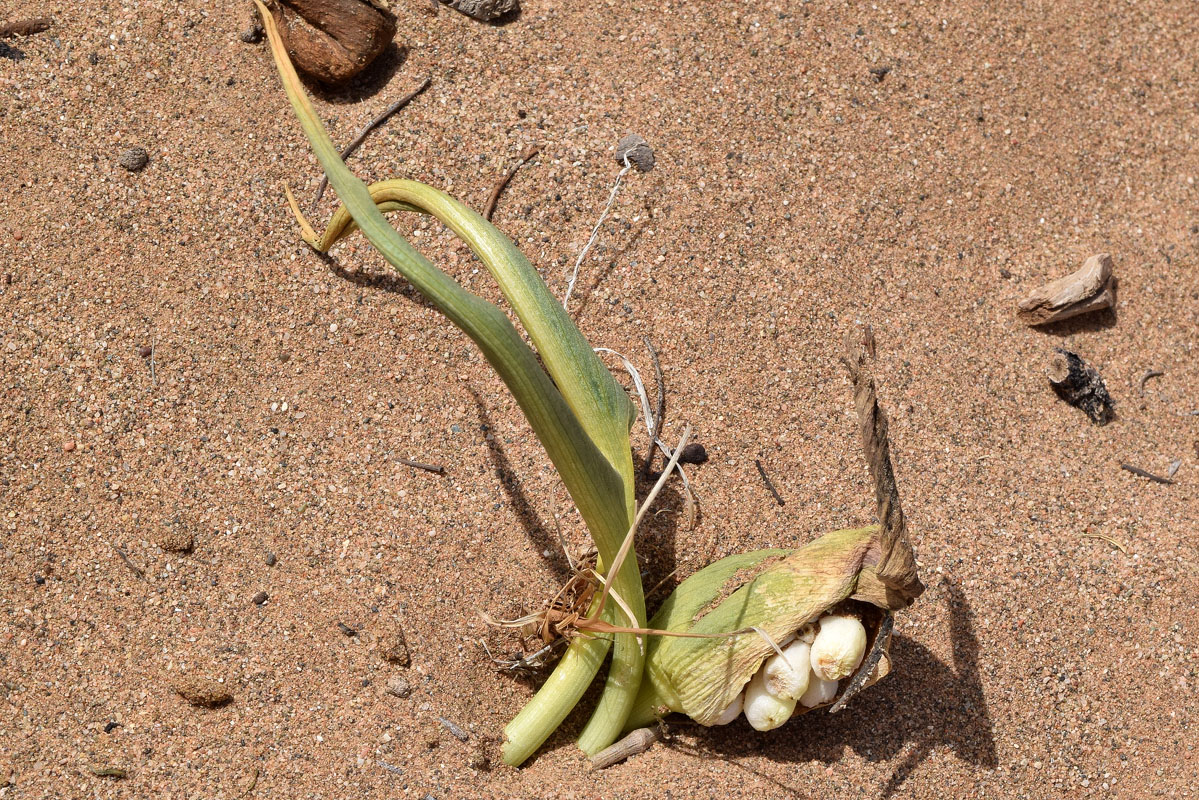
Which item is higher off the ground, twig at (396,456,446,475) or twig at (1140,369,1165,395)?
twig at (1140,369,1165,395)

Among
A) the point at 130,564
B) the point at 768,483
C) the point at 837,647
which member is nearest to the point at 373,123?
the point at 130,564

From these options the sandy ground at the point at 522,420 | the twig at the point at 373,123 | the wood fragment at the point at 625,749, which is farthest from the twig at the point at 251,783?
the twig at the point at 373,123

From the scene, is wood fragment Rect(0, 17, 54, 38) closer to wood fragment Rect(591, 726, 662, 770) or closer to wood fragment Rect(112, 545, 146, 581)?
wood fragment Rect(112, 545, 146, 581)

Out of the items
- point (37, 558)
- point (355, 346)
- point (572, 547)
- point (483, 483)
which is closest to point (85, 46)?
point (355, 346)

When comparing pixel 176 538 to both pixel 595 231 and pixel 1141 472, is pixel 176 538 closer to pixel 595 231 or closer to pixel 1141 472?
pixel 595 231

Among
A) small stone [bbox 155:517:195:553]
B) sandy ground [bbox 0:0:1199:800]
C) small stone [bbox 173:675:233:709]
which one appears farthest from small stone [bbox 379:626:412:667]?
small stone [bbox 155:517:195:553]
